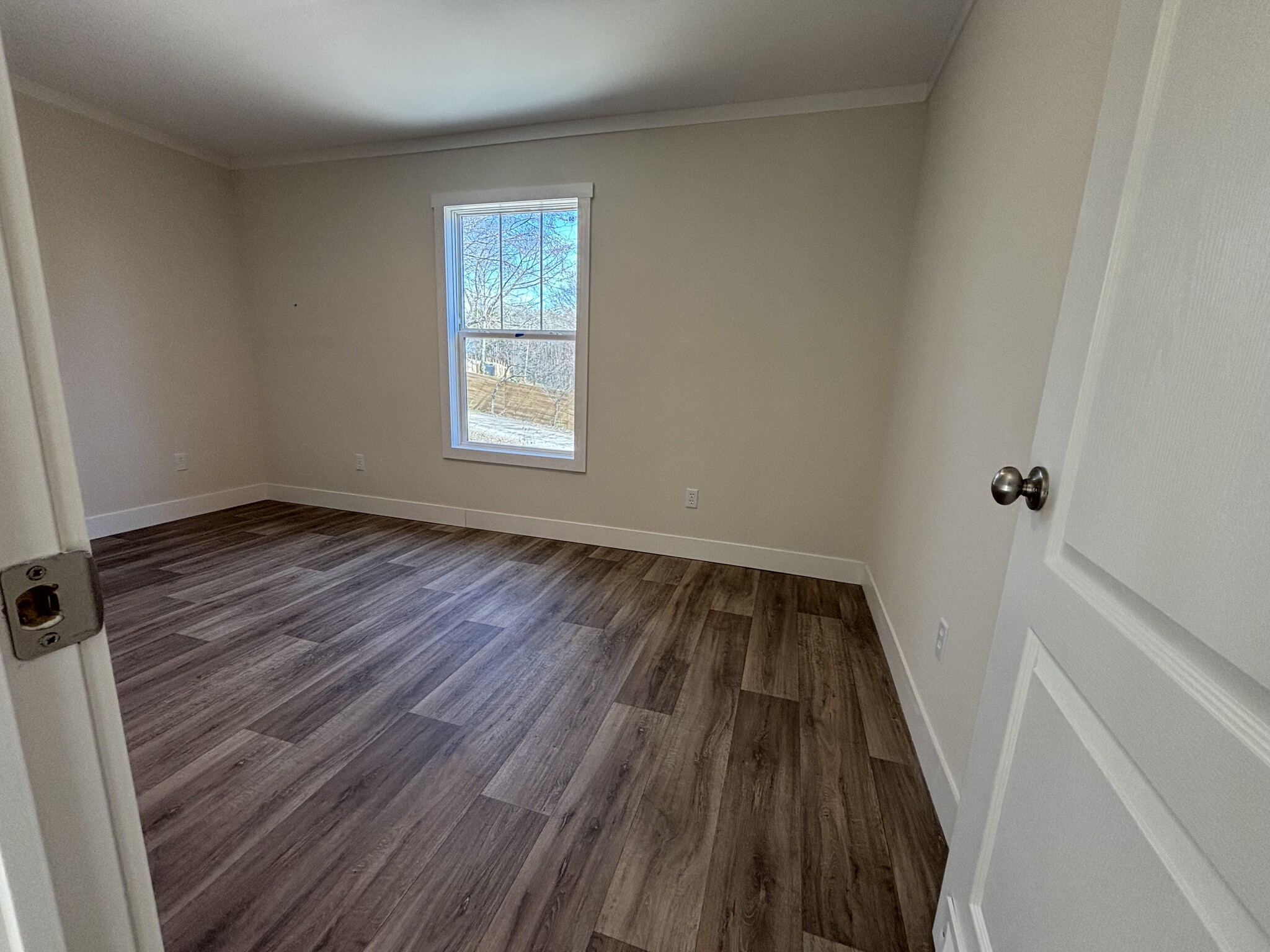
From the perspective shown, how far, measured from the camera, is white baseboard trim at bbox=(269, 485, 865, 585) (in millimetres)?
2990

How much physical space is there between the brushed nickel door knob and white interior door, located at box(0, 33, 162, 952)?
102 cm

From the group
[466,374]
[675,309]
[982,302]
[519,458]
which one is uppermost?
[675,309]

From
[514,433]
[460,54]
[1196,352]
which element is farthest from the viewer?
[514,433]

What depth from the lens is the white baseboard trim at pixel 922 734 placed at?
1.34 meters

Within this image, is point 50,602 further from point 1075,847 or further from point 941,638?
point 941,638

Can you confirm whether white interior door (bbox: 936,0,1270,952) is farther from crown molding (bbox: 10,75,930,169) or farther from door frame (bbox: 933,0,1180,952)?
crown molding (bbox: 10,75,930,169)

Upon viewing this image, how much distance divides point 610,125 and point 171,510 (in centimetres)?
384

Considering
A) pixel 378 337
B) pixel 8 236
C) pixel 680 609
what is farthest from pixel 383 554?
pixel 8 236

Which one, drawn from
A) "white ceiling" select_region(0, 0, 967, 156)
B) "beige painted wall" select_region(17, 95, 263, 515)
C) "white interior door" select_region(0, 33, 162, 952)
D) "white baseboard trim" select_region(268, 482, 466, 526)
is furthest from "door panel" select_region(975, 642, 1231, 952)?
"beige painted wall" select_region(17, 95, 263, 515)

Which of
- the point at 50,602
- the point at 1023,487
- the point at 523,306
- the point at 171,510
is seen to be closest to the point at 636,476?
the point at 523,306

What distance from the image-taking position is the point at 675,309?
9.72ft

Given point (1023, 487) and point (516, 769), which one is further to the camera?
point (516, 769)

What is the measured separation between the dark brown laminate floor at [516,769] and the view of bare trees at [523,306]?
52.9 inches

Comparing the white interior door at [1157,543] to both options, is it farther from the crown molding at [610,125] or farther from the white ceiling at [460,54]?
the crown molding at [610,125]
